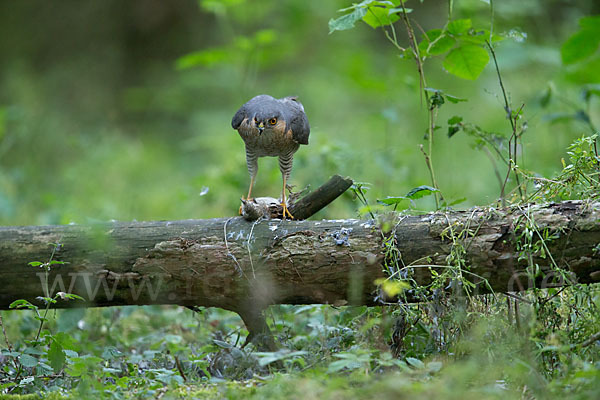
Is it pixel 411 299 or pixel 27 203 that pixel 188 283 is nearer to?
pixel 411 299

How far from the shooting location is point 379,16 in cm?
315

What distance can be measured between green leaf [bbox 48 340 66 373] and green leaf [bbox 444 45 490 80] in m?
2.53

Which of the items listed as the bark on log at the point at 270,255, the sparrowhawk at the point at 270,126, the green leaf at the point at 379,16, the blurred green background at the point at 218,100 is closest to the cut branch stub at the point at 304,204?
the bark on log at the point at 270,255

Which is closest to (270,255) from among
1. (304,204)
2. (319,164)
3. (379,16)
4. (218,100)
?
(304,204)

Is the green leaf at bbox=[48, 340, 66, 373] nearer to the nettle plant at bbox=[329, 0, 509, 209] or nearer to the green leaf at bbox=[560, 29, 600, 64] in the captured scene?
the nettle plant at bbox=[329, 0, 509, 209]

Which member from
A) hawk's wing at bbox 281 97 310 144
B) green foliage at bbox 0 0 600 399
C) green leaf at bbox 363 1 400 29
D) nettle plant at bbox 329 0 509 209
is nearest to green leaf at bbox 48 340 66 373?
green foliage at bbox 0 0 600 399

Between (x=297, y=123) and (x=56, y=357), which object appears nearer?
(x=56, y=357)

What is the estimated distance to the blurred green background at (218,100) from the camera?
574 cm

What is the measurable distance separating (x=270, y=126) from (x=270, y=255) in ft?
3.16

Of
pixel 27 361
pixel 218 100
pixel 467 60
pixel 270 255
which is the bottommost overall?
pixel 218 100

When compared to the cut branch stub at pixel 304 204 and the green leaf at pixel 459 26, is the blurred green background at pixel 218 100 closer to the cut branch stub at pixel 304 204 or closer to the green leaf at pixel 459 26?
the green leaf at pixel 459 26

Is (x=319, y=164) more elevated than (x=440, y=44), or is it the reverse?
(x=440, y=44)

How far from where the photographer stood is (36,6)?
11375 millimetres

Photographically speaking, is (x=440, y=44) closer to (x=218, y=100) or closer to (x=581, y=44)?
(x=581, y=44)
